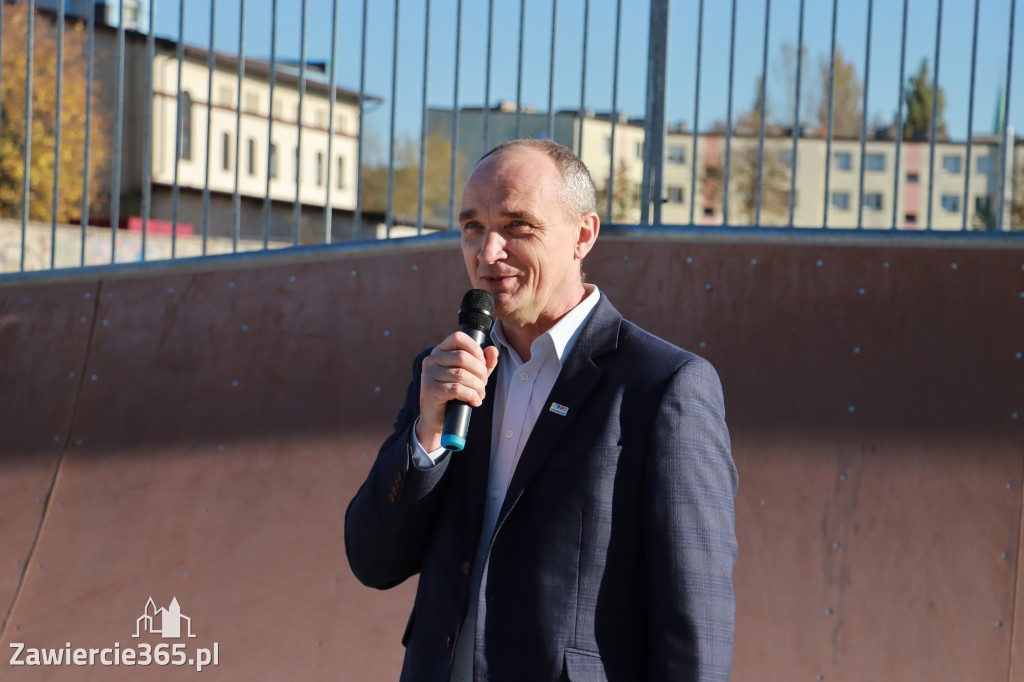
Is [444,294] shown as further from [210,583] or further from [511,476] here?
[511,476]

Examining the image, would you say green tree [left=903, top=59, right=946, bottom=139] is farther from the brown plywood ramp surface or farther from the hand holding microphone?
the hand holding microphone

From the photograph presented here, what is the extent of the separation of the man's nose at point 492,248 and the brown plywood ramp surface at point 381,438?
1869 mm

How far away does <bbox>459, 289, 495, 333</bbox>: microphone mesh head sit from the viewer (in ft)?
5.77

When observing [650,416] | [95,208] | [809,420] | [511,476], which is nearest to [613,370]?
[650,416]

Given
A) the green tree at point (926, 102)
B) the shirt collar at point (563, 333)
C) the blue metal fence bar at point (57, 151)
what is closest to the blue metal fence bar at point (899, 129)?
the green tree at point (926, 102)

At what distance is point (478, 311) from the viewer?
1774 millimetres

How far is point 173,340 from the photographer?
4152 mm

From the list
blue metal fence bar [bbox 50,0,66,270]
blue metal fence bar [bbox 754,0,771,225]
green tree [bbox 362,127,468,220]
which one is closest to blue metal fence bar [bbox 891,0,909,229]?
blue metal fence bar [bbox 754,0,771,225]

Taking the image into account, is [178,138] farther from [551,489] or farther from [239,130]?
[551,489]

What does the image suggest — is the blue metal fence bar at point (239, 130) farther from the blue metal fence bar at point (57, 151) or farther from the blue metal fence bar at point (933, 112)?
the blue metal fence bar at point (933, 112)

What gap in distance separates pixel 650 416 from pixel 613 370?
0.12m

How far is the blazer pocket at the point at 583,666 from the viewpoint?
1.63 metres
